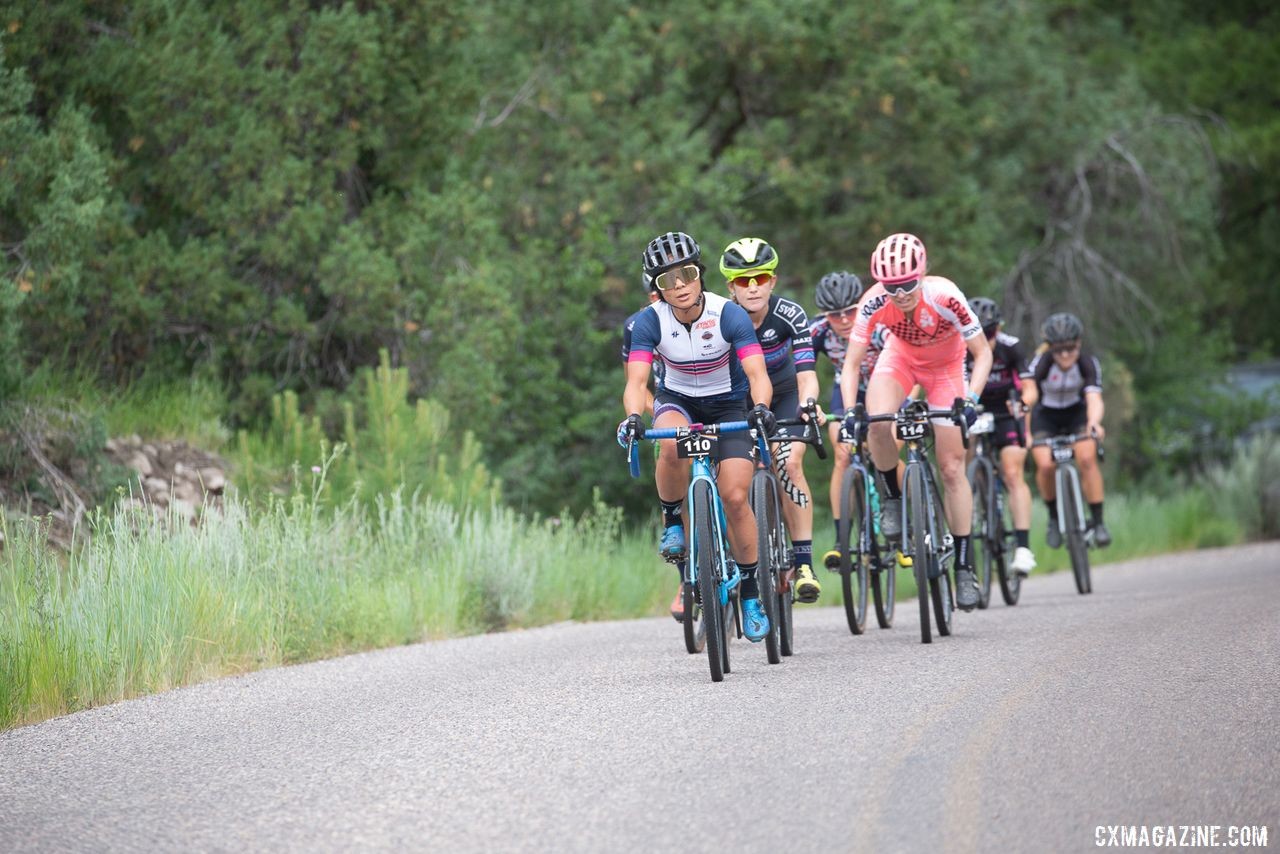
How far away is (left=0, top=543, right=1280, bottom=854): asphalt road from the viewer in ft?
18.4

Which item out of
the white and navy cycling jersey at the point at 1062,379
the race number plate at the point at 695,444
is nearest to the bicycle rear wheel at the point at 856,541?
the race number plate at the point at 695,444

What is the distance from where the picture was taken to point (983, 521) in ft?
45.2

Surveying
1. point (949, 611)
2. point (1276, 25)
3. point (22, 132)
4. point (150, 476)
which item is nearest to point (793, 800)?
point (949, 611)

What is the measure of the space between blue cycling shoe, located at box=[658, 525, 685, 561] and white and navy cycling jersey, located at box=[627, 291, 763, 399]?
36.5 inches

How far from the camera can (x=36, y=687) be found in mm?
8664

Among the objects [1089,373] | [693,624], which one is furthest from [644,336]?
[1089,373]

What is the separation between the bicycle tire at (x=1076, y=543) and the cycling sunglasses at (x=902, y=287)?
5159 mm

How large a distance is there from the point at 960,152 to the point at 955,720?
75.6 feet

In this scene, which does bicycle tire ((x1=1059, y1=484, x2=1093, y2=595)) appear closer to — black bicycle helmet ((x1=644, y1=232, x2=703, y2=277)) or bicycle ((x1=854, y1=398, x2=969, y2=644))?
bicycle ((x1=854, y1=398, x2=969, y2=644))

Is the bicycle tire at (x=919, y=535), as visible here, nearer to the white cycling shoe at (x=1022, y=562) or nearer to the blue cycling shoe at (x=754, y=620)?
the blue cycling shoe at (x=754, y=620)

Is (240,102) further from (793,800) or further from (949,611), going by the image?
(793,800)

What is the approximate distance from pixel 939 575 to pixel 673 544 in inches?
84.0

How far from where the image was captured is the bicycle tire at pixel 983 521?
13.7 metres

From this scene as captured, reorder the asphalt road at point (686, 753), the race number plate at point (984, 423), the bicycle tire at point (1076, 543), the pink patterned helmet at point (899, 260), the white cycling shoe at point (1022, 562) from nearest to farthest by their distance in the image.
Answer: the asphalt road at point (686, 753) < the pink patterned helmet at point (899, 260) < the race number plate at point (984, 423) < the white cycling shoe at point (1022, 562) < the bicycle tire at point (1076, 543)
